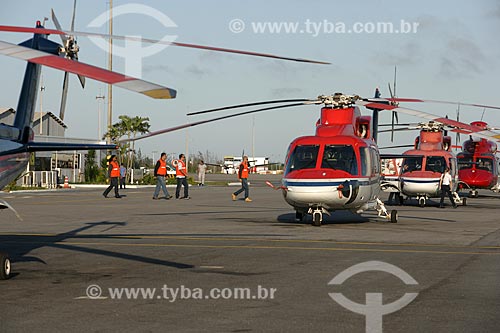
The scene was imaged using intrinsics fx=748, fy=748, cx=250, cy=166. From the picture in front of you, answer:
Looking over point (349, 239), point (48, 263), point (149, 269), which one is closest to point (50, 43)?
point (48, 263)

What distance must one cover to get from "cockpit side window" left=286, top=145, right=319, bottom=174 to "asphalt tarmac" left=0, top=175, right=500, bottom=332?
1.49 metres

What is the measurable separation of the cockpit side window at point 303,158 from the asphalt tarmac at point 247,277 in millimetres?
1494

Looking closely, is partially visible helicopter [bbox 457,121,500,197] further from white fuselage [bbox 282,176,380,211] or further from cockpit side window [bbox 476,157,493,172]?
white fuselage [bbox 282,176,380,211]

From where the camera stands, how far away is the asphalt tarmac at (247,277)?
7.41 meters

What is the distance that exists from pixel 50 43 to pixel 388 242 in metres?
7.51

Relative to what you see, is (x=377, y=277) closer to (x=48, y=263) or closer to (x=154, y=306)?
(x=154, y=306)

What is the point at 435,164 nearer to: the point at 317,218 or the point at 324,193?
the point at 317,218

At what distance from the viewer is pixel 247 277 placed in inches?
399

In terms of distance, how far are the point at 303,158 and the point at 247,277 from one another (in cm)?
927

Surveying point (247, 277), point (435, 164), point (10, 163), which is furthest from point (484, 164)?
point (10, 163)

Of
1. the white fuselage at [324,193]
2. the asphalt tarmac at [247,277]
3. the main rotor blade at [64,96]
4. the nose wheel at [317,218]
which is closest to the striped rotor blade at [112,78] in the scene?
the asphalt tarmac at [247,277]

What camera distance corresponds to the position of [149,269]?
35.3 feet

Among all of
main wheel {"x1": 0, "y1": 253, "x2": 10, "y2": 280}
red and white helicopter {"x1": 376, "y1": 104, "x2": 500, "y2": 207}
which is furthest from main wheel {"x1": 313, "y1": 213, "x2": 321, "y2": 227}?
main wheel {"x1": 0, "y1": 253, "x2": 10, "y2": 280}

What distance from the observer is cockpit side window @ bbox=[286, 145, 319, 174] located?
18922 mm
